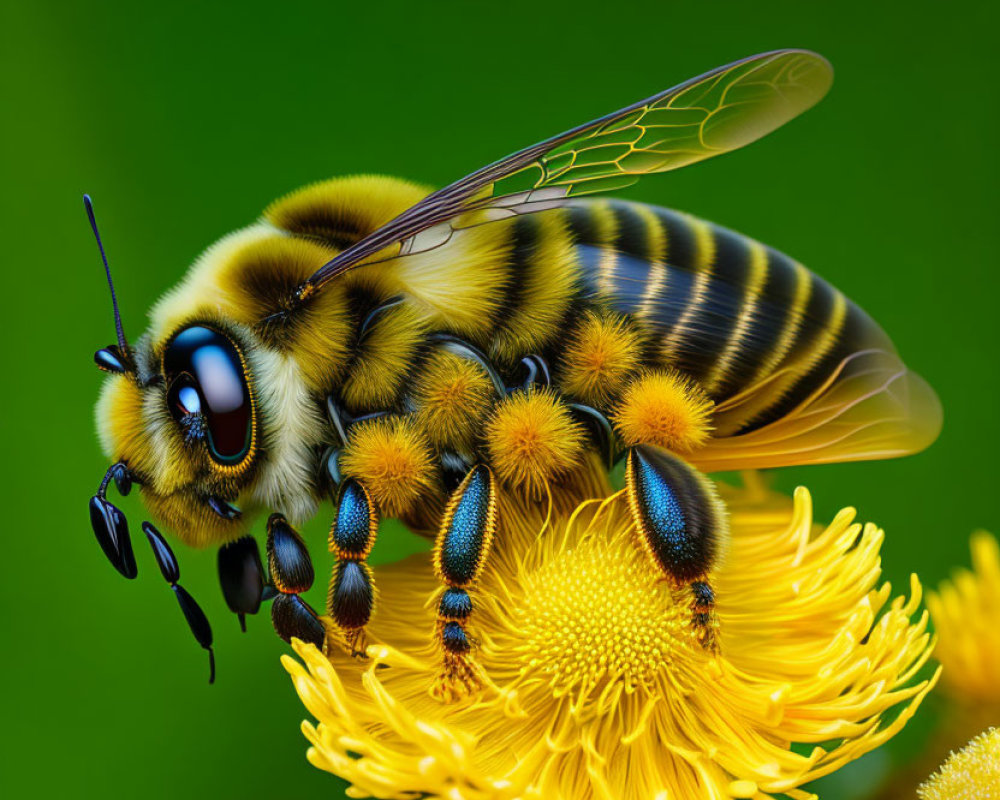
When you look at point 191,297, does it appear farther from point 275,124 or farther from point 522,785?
point 275,124

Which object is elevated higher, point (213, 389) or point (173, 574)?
point (213, 389)

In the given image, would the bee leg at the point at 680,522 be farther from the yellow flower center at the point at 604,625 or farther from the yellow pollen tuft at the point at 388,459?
the yellow pollen tuft at the point at 388,459

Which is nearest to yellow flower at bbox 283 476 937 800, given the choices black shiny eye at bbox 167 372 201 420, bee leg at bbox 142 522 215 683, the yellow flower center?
the yellow flower center

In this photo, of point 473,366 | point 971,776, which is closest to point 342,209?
point 473,366

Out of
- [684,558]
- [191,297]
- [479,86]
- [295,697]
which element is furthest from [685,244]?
[479,86]

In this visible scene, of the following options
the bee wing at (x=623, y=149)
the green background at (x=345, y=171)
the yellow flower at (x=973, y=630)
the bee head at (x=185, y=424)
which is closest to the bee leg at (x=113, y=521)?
the bee head at (x=185, y=424)

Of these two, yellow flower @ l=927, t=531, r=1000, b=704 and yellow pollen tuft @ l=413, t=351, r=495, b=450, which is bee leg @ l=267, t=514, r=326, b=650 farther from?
yellow flower @ l=927, t=531, r=1000, b=704

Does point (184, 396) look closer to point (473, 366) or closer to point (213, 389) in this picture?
point (213, 389)
